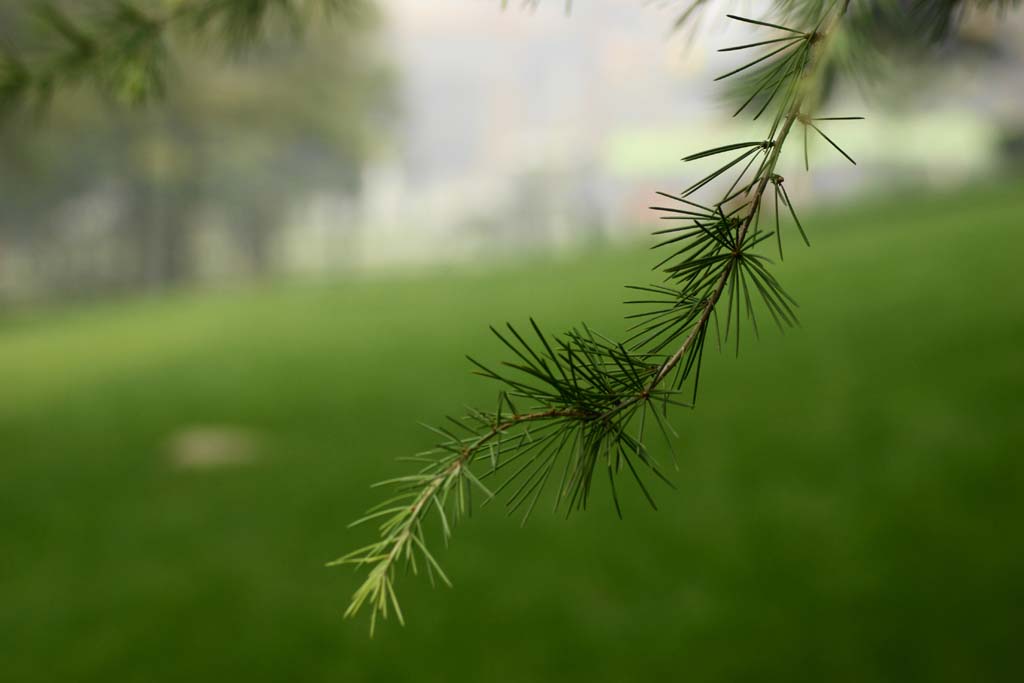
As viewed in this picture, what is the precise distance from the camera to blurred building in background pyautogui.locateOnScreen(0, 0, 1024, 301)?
780 centimetres

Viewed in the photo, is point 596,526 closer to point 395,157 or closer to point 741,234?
point 741,234

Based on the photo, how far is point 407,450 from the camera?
8.28 feet

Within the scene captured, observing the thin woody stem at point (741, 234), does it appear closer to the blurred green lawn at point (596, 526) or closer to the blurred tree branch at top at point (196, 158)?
the blurred green lawn at point (596, 526)

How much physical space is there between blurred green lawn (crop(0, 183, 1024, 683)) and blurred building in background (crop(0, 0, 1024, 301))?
420 centimetres

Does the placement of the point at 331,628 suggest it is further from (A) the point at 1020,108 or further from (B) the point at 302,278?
(A) the point at 1020,108

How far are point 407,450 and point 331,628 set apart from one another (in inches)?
36.4

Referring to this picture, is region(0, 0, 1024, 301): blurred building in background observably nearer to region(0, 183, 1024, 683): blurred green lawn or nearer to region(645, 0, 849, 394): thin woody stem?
region(0, 183, 1024, 683): blurred green lawn

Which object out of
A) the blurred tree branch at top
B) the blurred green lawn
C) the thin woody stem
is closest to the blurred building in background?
the blurred tree branch at top

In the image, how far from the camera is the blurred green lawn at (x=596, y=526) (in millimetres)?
1495

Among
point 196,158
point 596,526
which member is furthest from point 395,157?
point 596,526

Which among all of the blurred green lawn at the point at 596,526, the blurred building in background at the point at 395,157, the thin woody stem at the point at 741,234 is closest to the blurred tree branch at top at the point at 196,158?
the blurred building in background at the point at 395,157

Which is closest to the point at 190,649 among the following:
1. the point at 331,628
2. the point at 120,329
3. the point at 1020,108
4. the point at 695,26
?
the point at 331,628

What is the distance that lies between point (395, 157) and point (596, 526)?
7.59 m

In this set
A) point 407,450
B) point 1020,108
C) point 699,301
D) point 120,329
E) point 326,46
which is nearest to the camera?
point 699,301
